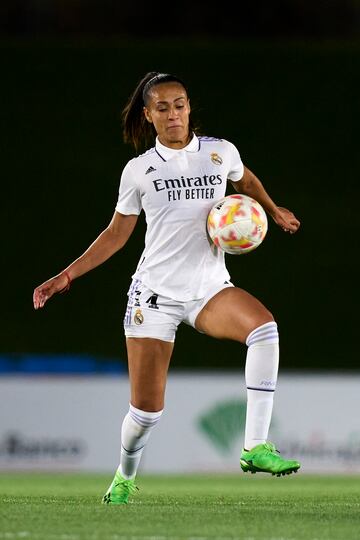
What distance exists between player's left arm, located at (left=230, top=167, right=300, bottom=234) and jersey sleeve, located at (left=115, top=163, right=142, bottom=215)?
54cm

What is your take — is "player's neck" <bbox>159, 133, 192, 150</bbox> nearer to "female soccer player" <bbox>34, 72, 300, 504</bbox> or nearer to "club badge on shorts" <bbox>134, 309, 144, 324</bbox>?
"female soccer player" <bbox>34, 72, 300, 504</bbox>

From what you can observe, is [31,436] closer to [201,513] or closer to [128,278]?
[128,278]

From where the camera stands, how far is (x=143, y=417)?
5859 mm

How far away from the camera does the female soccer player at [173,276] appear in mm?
5586

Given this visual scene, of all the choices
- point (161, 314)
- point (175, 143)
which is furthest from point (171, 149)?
point (161, 314)

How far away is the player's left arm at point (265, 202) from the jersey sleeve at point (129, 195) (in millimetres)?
544

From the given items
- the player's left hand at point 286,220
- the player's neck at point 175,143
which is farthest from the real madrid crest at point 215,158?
the player's left hand at point 286,220

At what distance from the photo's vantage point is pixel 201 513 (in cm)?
559

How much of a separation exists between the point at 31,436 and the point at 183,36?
255 inches

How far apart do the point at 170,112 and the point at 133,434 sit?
1598mm

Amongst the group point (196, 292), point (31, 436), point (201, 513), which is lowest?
point (31, 436)

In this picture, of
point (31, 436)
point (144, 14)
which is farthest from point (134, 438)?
point (144, 14)

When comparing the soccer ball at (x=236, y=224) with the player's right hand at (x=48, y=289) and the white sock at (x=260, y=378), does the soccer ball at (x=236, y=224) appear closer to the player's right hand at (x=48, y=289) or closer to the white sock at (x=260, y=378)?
the white sock at (x=260, y=378)

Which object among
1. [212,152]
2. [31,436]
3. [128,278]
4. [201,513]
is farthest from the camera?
[128,278]
